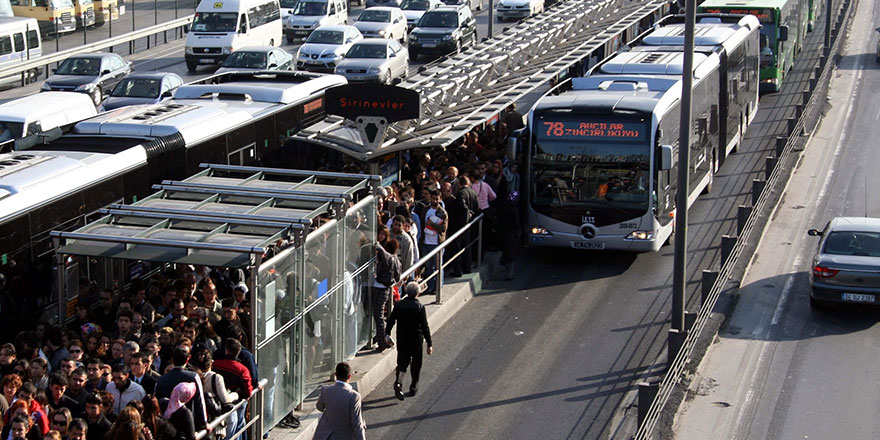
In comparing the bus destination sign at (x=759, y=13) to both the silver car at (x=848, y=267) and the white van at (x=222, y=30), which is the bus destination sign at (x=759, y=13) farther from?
the silver car at (x=848, y=267)

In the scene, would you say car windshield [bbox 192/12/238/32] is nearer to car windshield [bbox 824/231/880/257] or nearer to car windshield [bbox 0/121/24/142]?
car windshield [bbox 0/121/24/142]

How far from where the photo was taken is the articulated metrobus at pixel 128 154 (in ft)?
45.9

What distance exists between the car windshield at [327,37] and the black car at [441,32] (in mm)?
4716

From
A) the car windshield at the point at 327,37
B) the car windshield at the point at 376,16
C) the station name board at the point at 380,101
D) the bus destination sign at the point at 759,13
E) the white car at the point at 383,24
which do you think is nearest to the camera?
the station name board at the point at 380,101

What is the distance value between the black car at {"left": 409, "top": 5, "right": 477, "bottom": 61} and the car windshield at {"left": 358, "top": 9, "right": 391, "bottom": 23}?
3.95 feet

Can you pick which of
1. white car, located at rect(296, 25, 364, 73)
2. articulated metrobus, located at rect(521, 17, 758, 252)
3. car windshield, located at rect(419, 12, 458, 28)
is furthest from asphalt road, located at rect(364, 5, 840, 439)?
car windshield, located at rect(419, 12, 458, 28)

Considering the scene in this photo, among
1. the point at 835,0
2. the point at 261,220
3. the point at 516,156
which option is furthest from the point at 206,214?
the point at 835,0

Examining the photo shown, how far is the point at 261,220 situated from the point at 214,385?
2.43 metres

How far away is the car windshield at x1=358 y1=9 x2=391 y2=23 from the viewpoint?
1768 inches

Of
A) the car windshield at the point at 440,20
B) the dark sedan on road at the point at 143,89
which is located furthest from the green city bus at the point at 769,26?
the dark sedan on road at the point at 143,89

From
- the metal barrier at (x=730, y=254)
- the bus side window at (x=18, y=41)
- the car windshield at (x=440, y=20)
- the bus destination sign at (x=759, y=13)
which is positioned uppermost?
the bus destination sign at (x=759, y=13)

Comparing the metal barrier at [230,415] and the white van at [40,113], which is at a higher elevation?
the white van at [40,113]

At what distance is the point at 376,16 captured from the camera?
148 feet

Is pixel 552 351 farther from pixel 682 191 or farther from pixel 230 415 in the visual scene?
pixel 230 415
